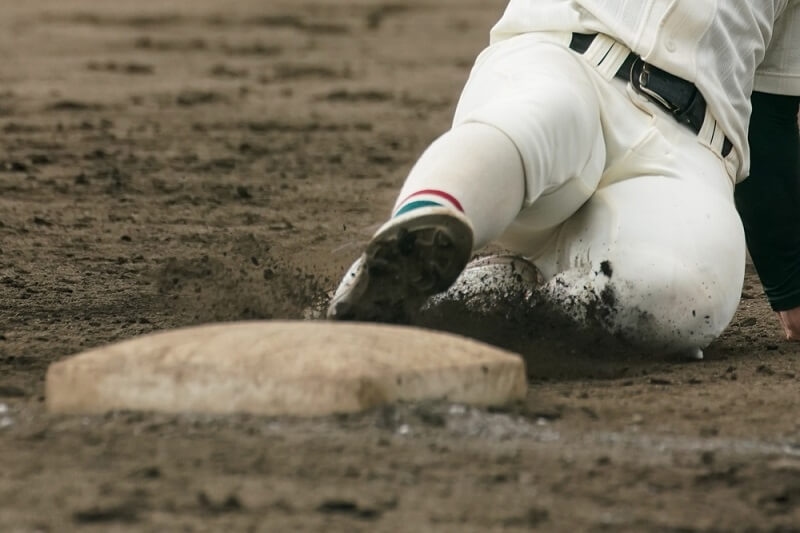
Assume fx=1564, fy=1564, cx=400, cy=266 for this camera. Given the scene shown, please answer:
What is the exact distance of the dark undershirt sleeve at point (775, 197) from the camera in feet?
11.8

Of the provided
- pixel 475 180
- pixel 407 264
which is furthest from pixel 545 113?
pixel 407 264

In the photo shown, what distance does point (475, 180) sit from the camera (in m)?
A: 2.81

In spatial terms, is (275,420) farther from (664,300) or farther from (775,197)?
(775,197)

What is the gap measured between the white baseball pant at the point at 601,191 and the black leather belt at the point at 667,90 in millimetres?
23

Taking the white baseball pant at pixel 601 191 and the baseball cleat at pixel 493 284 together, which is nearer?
the white baseball pant at pixel 601 191

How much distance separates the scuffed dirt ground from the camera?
211 cm

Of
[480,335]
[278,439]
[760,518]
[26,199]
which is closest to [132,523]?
[278,439]

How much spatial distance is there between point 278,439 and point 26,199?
3.30m

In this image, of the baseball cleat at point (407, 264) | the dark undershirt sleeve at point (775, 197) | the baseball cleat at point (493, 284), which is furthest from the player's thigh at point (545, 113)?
the dark undershirt sleeve at point (775, 197)

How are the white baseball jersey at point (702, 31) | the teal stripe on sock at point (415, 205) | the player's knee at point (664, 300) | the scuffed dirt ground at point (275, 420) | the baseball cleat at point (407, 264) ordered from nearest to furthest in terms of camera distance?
the scuffed dirt ground at point (275, 420), the baseball cleat at point (407, 264), the teal stripe on sock at point (415, 205), the player's knee at point (664, 300), the white baseball jersey at point (702, 31)

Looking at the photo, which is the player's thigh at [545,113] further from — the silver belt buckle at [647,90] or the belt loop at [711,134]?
the belt loop at [711,134]

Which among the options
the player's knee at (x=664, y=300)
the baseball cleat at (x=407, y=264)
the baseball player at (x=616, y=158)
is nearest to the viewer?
the baseball cleat at (x=407, y=264)

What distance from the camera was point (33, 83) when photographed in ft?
28.4

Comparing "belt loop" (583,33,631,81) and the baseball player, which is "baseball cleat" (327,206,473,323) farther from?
"belt loop" (583,33,631,81)
